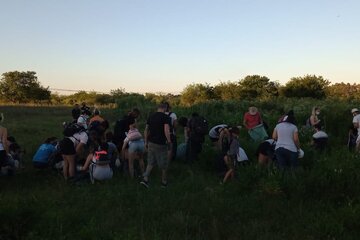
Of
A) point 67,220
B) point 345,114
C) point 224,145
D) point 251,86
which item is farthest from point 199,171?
point 251,86

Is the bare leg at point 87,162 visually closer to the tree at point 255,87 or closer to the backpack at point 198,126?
the backpack at point 198,126

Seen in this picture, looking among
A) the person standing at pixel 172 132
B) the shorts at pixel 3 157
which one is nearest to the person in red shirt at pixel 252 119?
the person standing at pixel 172 132

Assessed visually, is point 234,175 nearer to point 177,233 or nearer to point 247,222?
point 247,222

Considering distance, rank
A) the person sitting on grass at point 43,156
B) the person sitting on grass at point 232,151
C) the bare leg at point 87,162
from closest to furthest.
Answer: the bare leg at point 87,162 → the person sitting on grass at point 232,151 → the person sitting on grass at point 43,156

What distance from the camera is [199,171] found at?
38.4 feet

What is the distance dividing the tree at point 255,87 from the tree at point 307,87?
8.89ft

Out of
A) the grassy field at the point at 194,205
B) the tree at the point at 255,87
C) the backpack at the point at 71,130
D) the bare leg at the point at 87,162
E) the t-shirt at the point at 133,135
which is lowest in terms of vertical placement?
the grassy field at the point at 194,205

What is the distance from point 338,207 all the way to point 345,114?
46.8 ft

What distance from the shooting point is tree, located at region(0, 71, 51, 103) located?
84.8 meters

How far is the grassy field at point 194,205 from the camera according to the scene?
6383 mm

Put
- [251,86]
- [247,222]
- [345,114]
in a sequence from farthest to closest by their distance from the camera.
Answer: [251,86], [345,114], [247,222]

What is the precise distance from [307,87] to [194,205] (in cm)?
4394

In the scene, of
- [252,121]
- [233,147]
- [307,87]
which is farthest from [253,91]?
[233,147]

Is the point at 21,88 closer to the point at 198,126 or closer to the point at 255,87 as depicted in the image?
the point at 255,87
